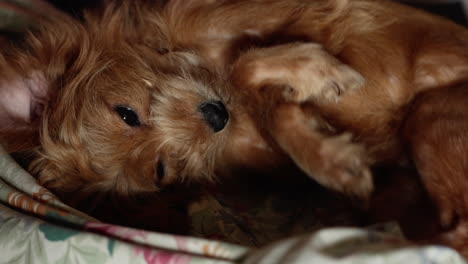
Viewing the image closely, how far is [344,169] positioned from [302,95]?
1.01ft

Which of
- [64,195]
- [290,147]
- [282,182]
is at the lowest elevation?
[282,182]

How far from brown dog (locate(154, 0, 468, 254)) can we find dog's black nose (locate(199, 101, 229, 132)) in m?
0.11

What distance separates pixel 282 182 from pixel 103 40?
86 centimetres

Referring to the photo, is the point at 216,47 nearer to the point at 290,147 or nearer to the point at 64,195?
the point at 290,147

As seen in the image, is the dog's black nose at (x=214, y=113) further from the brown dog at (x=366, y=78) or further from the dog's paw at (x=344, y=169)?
the dog's paw at (x=344, y=169)

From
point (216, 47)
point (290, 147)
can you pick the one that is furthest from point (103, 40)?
point (290, 147)

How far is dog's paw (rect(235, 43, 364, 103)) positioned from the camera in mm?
1379

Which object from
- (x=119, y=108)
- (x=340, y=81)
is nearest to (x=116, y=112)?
(x=119, y=108)

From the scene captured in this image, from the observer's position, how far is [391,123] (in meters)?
1.50

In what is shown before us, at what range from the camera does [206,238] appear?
1.10 meters

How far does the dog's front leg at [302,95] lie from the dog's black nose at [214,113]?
0.10m

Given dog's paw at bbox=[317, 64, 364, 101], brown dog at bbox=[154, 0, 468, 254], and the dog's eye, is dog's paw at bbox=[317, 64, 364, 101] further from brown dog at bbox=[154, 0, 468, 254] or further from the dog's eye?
the dog's eye

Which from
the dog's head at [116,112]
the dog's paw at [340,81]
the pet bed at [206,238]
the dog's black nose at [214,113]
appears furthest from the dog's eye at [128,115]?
the dog's paw at [340,81]

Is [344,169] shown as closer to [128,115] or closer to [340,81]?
[340,81]
